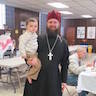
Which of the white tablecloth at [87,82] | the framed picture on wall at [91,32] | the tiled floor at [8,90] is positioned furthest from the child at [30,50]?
the framed picture on wall at [91,32]

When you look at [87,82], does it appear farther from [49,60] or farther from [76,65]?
[49,60]

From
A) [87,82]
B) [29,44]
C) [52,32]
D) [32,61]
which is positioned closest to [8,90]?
[87,82]

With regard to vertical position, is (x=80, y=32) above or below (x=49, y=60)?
above

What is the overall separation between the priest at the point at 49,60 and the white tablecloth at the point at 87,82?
1314 mm

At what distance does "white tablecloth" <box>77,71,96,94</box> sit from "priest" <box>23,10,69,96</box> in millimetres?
1314

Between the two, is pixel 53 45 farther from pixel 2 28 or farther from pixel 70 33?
pixel 70 33

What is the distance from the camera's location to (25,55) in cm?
228

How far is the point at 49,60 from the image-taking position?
2121 mm

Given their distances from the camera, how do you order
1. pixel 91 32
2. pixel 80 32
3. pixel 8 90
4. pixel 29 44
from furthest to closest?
pixel 80 32 → pixel 91 32 → pixel 8 90 → pixel 29 44

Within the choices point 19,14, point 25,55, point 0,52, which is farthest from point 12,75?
point 19,14

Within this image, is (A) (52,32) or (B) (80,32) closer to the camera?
(A) (52,32)

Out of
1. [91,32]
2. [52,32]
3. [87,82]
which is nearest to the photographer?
[52,32]

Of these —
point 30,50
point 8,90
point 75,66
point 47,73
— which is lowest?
point 8,90

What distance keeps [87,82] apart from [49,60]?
1.49 metres
